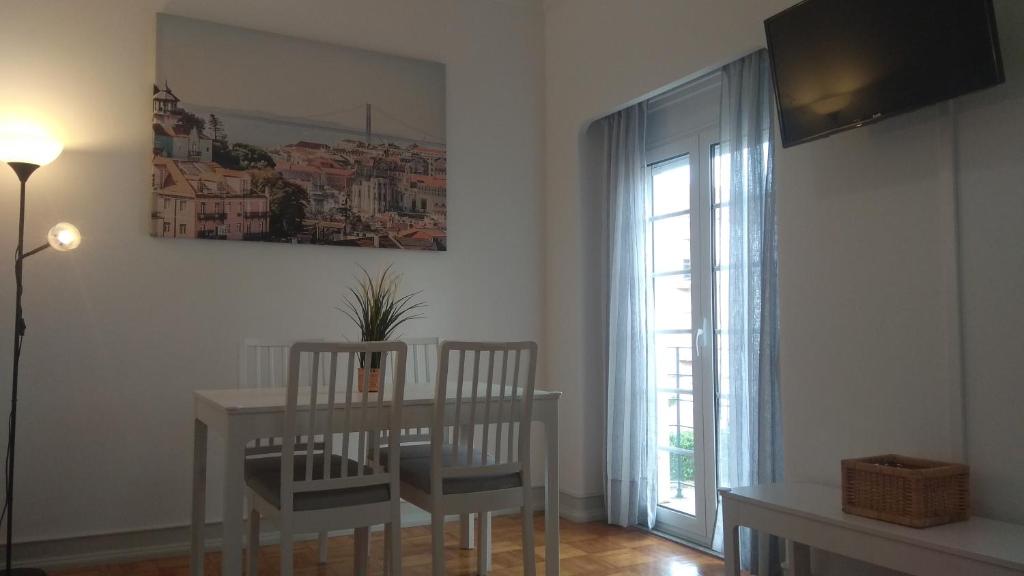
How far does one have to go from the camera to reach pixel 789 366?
10.2 ft

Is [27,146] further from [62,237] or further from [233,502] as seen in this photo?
[233,502]

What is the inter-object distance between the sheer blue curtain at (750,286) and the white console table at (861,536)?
0.48 meters

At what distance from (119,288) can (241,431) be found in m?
1.53

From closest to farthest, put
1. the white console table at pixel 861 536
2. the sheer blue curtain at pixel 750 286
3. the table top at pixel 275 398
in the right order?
1. the white console table at pixel 861 536
2. the table top at pixel 275 398
3. the sheer blue curtain at pixel 750 286

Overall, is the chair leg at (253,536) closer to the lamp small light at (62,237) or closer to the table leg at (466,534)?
the table leg at (466,534)

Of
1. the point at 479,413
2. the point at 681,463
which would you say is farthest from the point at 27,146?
the point at 681,463

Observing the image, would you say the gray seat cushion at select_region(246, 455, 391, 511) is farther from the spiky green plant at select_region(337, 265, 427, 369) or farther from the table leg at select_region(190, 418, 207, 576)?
the spiky green plant at select_region(337, 265, 427, 369)

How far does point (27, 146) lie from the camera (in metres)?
3.22

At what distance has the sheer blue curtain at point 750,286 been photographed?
3297 millimetres

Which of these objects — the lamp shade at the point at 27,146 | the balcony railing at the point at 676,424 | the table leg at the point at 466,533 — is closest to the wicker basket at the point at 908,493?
the balcony railing at the point at 676,424

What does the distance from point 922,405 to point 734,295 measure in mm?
1001

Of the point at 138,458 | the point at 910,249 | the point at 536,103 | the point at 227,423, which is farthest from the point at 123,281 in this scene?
the point at 910,249

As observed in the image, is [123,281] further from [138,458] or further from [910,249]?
[910,249]

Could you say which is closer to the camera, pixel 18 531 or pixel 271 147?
pixel 18 531
